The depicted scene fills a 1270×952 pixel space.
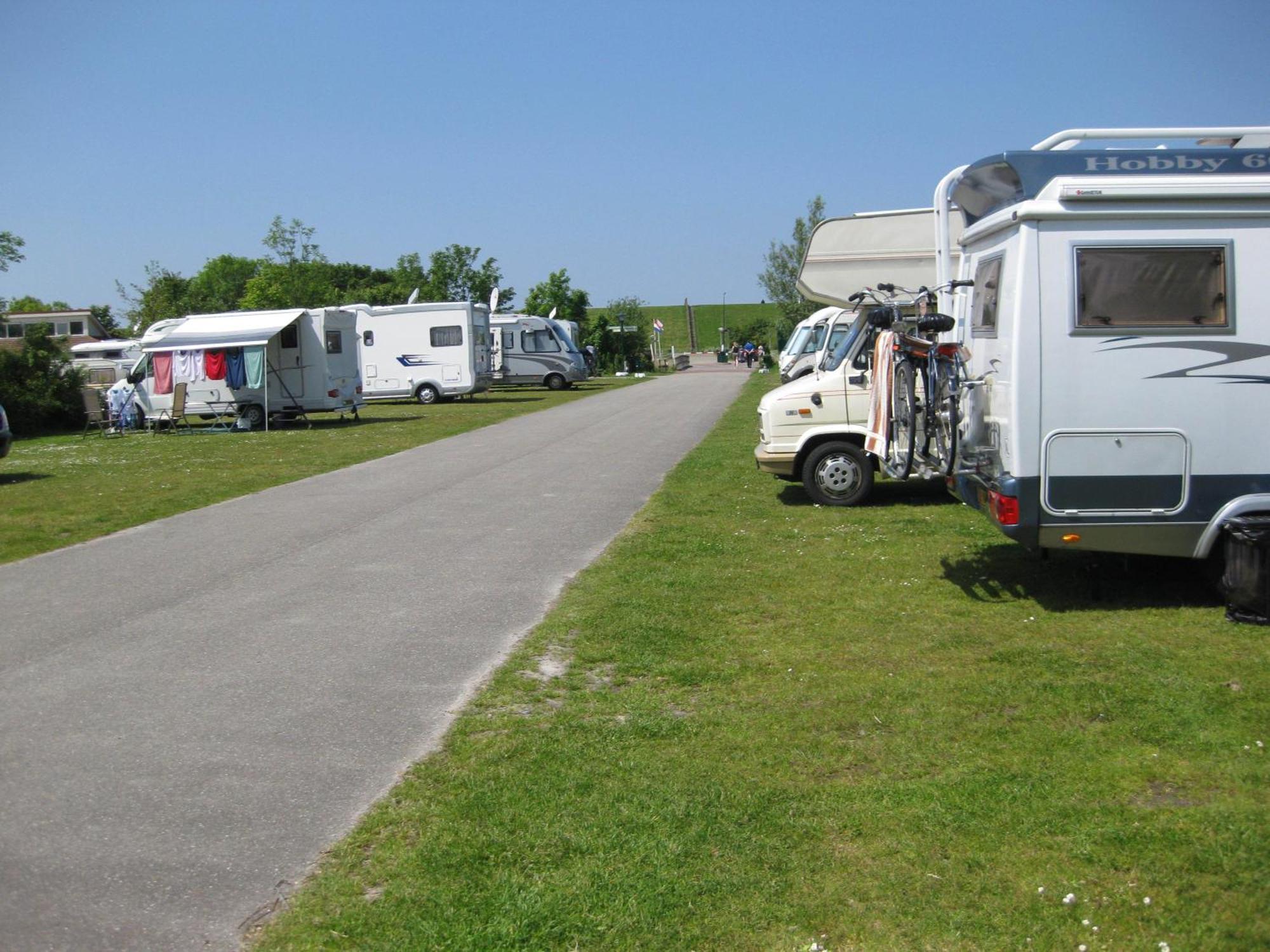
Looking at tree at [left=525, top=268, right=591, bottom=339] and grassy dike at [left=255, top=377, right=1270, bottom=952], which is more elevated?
tree at [left=525, top=268, right=591, bottom=339]

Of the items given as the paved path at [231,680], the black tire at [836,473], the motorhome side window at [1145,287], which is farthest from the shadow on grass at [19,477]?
the motorhome side window at [1145,287]

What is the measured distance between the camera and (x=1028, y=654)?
6832 mm

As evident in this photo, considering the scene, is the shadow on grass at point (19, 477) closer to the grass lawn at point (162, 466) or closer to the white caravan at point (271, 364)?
the grass lawn at point (162, 466)

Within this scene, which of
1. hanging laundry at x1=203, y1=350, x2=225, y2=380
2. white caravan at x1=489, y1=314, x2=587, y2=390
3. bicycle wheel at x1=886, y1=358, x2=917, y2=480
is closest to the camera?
bicycle wheel at x1=886, y1=358, x2=917, y2=480

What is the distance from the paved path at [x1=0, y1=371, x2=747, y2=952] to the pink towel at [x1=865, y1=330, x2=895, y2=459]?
2.73 meters

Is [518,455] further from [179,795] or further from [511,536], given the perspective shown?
[179,795]

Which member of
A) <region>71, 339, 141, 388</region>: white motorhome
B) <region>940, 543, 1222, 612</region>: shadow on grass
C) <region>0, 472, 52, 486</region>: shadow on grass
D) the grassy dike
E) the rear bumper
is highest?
<region>71, 339, 141, 388</region>: white motorhome

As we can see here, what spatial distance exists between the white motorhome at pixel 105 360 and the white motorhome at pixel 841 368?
2246cm

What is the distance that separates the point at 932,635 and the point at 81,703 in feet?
16.6

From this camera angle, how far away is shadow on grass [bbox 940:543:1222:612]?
26.6ft

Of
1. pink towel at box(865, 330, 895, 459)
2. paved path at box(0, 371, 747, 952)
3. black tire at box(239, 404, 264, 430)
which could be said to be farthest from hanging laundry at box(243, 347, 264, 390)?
pink towel at box(865, 330, 895, 459)

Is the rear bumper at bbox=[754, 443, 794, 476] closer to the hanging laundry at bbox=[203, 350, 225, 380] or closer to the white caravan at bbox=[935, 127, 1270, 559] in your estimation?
the white caravan at bbox=[935, 127, 1270, 559]

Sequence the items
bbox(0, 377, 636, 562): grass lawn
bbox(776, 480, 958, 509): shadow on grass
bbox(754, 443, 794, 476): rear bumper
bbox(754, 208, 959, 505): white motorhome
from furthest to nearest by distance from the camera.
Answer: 1. bbox(0, 377, 636, 562): grass lawn
2. bbox(776, 480, 958, 509): shadow on grass
3. bbox(754, 443, 794, 476): rear bumper
4. bbox(754, 208, 959, 505): white motorhome

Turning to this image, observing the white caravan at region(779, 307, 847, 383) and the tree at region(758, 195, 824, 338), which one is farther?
the tree at region(758, 195, 824, 338)
